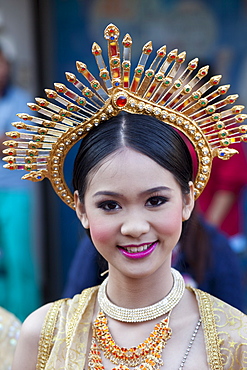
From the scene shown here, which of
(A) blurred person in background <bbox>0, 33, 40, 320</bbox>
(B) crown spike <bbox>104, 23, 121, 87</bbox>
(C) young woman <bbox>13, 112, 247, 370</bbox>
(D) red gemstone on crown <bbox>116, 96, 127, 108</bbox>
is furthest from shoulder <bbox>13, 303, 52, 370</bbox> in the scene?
(A) blurred person in background <bbox>0, 33, 40, 320</bbox>

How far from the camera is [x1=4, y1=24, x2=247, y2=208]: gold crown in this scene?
2.04 metres

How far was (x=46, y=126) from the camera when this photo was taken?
2127mm

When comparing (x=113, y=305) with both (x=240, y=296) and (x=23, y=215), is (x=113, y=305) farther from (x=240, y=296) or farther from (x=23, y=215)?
(x=23, y=215)

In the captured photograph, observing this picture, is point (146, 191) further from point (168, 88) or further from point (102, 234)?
point (168, 88)

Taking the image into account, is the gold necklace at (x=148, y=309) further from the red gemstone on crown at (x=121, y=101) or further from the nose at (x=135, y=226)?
the red gemstone on crown at (x=121, y=101)

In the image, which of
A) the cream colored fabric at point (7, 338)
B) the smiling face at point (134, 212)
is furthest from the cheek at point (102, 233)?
the cream colored fabric at point (7, 338)

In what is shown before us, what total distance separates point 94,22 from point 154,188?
3210 mm

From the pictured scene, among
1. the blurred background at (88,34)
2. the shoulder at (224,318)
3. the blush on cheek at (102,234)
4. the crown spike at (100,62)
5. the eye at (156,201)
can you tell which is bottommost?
the shoulder at (224,318)

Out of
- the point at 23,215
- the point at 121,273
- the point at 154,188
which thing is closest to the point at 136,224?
the point at 154,188

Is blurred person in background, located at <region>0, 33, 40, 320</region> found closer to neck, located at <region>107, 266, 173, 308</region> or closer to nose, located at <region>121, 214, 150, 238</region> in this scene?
neck, located at <region>107, 266, 173, 308</region>

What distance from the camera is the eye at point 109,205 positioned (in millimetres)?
1995

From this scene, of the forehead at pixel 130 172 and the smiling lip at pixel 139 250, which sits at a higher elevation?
the forehead at pixel 130 172

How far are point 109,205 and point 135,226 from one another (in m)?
0.12

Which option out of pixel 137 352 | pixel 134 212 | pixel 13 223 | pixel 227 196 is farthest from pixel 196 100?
pixel 13 223
